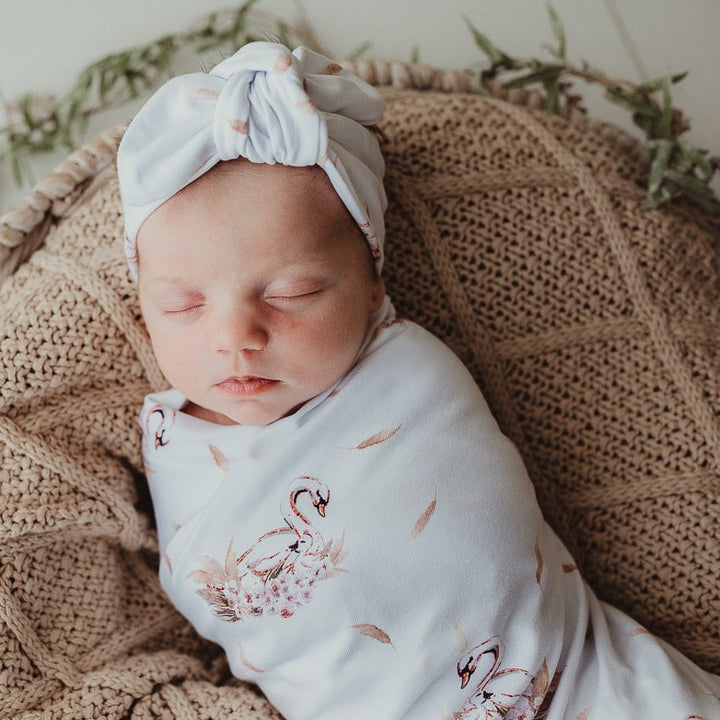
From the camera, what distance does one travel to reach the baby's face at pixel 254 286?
3.52ft

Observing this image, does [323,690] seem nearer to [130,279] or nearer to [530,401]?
[530,401]

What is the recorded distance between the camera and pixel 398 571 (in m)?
1.12

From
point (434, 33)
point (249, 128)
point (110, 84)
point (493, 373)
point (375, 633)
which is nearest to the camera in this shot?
point (249, 128)

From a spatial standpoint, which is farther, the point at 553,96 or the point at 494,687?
the point at 553,96

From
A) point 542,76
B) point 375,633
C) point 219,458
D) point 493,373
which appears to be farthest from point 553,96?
point 375,633

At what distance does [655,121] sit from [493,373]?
63cm

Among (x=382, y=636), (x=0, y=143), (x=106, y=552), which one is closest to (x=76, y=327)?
(x=106, y=552)

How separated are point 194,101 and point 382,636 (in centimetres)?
73

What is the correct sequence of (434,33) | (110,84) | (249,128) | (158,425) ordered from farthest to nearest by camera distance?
(434,33)
(110,84)
(158,425)
(249,128)

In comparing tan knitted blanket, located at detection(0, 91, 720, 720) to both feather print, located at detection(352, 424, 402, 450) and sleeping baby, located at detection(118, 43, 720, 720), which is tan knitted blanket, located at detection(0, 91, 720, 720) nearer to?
sleeping baby, located at detection(118, 43, 720, 720)

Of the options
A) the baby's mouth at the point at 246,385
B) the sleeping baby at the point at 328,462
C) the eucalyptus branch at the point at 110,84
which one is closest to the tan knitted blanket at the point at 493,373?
the sleeping baby at the point at 328,462

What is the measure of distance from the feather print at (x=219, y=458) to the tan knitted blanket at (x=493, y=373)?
18 cm

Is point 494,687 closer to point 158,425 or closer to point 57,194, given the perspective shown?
point 158,425

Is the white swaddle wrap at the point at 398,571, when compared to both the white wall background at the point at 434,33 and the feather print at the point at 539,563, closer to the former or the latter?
the feather print at the point at 539,563
